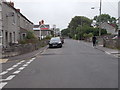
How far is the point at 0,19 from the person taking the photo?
24719 mm

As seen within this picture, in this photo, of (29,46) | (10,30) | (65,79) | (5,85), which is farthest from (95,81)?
(10,30)

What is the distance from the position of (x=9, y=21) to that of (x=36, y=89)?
2344 centimetres

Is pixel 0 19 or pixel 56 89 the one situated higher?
pixel 0 19

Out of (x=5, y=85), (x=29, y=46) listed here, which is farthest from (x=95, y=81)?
(x=29, y=46)

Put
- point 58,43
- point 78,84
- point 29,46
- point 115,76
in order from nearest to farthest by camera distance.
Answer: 1. point 78,84
2. point 115,76
3. point 29,46
4. point 58,43

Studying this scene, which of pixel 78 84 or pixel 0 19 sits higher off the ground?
pixel 0 19

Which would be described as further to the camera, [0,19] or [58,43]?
[58,43]

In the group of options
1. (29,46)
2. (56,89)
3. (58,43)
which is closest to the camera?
(56,89)

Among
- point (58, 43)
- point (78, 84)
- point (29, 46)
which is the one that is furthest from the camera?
point (58, 43)

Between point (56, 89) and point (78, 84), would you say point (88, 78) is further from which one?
point (56, 89)

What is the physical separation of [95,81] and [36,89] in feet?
7.06

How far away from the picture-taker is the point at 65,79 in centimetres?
848

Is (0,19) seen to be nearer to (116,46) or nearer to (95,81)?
(116,46)

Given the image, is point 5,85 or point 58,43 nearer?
point 5,85
